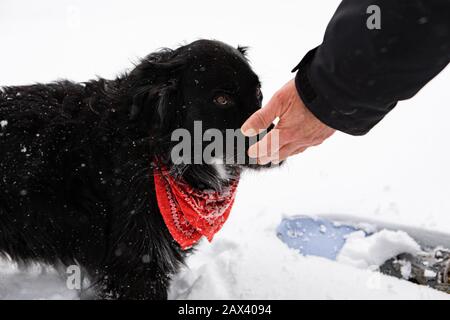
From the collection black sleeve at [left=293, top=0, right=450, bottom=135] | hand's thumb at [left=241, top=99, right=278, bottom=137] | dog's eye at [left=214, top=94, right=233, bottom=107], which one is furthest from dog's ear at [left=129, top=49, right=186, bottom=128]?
black sleeve at [left=293, top=0, right=450, bottom=135]

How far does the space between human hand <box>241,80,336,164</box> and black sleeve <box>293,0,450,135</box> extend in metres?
0.05

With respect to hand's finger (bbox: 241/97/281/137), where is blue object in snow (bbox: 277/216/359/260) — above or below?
below

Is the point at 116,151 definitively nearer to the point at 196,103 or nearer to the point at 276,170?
the point at 196,103

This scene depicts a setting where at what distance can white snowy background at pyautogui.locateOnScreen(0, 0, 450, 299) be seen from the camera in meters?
3.18

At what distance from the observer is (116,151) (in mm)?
2701

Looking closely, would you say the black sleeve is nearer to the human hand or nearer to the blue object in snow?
the human hand

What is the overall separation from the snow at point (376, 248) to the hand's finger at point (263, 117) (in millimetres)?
2211

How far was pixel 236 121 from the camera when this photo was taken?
8.42 ft

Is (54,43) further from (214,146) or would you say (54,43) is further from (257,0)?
(214,146)

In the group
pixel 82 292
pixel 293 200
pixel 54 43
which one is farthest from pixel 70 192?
pixel 54 43

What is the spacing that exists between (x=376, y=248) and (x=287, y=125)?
7.62 feet
